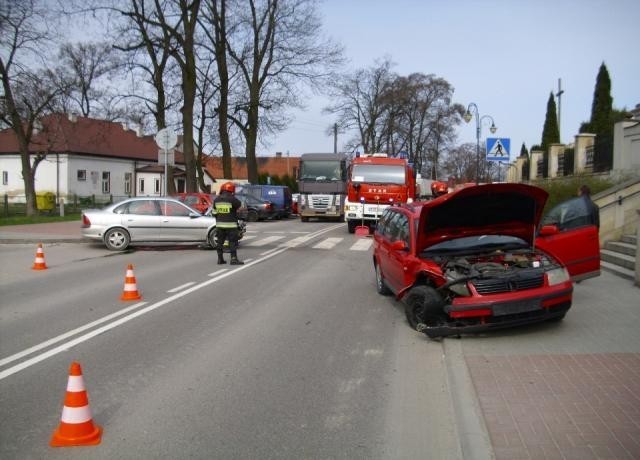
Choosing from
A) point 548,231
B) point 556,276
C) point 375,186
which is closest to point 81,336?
point 556,276

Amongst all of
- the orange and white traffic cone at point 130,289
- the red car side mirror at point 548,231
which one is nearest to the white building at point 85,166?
the orange and white traffic cone at point 130,289

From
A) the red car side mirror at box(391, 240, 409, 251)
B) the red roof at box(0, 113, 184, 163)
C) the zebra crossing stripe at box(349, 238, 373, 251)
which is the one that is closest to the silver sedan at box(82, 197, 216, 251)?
the zebra crossing stripe at box(349, 238, 373, 251)

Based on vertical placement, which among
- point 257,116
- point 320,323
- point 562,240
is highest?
point 257,116

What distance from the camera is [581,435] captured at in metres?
4.15

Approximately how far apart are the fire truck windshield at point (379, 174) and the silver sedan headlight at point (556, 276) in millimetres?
16539

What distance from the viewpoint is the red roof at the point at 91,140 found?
50188mm

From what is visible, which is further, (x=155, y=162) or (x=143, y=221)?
(x=155, y=162)

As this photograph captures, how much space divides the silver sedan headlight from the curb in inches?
57.0

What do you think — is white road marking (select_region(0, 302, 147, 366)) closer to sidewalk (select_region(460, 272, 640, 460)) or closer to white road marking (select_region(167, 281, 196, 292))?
white road marking (select_region(167, 281, 196, 292))

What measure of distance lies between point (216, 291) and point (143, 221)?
729 centimetres

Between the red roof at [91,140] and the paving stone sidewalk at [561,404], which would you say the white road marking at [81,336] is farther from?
the red roof at [91,140]

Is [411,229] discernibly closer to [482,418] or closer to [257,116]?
[482,418]

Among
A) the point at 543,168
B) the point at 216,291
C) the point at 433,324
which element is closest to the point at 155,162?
the point at 543,168

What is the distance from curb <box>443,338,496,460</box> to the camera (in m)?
4.02
